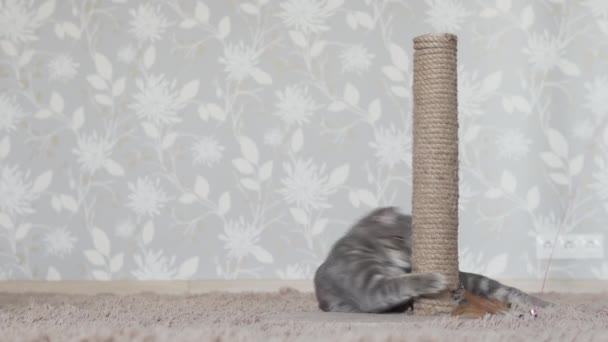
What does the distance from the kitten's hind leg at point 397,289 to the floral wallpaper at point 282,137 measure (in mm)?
1180

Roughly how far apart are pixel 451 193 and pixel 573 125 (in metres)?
1.37

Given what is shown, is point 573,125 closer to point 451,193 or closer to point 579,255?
point 579,255

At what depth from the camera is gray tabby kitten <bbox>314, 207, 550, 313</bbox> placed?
168cm

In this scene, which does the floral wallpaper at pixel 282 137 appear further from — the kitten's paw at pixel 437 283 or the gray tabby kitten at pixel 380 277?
the kitten's paw at pixel 437 283

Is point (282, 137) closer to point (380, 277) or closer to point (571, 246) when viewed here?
point (571, 246)

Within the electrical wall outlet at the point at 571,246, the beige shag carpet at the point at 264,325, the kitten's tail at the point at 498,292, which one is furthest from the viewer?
the electrical wall outlet at the point at 571,246

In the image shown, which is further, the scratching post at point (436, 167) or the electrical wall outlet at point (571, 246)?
the electrical wall outlet at point (571, 246)

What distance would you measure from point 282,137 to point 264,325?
1445mm

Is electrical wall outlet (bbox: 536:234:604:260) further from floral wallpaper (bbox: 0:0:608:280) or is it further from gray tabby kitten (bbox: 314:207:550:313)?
gray tabby kitten (bbox: 314:207:550:313)

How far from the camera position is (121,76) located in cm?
297

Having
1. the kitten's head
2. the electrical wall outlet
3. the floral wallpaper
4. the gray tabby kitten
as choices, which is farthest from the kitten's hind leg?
the electrical wall outlet

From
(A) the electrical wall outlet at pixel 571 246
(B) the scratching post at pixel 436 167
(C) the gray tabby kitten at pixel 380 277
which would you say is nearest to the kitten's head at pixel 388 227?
(C) the gray tabby kitten at pixel 380 277

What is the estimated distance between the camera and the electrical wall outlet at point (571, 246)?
9.41ft

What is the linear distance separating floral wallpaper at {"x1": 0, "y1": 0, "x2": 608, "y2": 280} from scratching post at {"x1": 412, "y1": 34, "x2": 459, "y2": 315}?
117 centimetres
